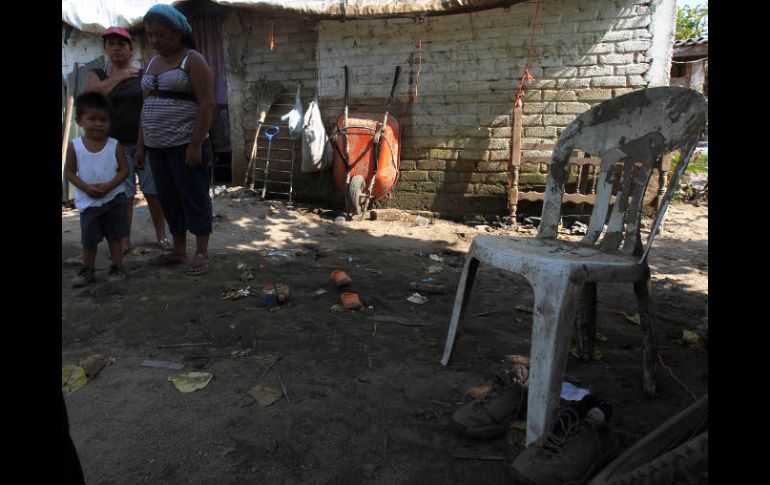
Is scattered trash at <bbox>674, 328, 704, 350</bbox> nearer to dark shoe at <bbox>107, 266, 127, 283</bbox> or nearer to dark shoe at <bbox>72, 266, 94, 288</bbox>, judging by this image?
dark shoe at <bbox>107, 266, 127, 283</bbox>

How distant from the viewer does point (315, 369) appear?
2.22 metres

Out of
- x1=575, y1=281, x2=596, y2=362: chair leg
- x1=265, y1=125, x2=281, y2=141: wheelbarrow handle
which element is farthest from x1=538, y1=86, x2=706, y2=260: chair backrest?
x1=265, y1=125, x2=281, y2=141: wheelbarrow handle

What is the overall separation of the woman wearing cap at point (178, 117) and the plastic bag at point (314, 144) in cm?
294

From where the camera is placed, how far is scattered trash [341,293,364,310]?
9.75 feet

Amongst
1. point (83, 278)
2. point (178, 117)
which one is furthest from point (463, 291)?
point (83, 278)

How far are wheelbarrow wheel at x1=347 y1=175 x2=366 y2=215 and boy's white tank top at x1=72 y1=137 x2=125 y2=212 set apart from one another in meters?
3.22

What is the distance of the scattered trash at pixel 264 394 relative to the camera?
195 cm

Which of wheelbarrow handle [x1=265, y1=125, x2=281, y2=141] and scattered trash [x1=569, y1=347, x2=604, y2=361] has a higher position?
wheelbarrow handle [x1=265, y1=125, x2=281, y2=141]

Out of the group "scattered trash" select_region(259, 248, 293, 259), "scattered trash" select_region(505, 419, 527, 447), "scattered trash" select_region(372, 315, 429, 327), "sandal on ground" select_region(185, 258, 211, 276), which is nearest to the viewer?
"scattered trash" select_region(505, 419, 527, 447)

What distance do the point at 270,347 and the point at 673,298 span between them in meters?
2.96

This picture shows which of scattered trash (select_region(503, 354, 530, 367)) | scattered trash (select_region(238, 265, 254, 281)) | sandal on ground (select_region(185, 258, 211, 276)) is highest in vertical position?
sandal on ground (select_region(185, 258, 211, 276))

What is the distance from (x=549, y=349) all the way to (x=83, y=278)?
3151 mm
